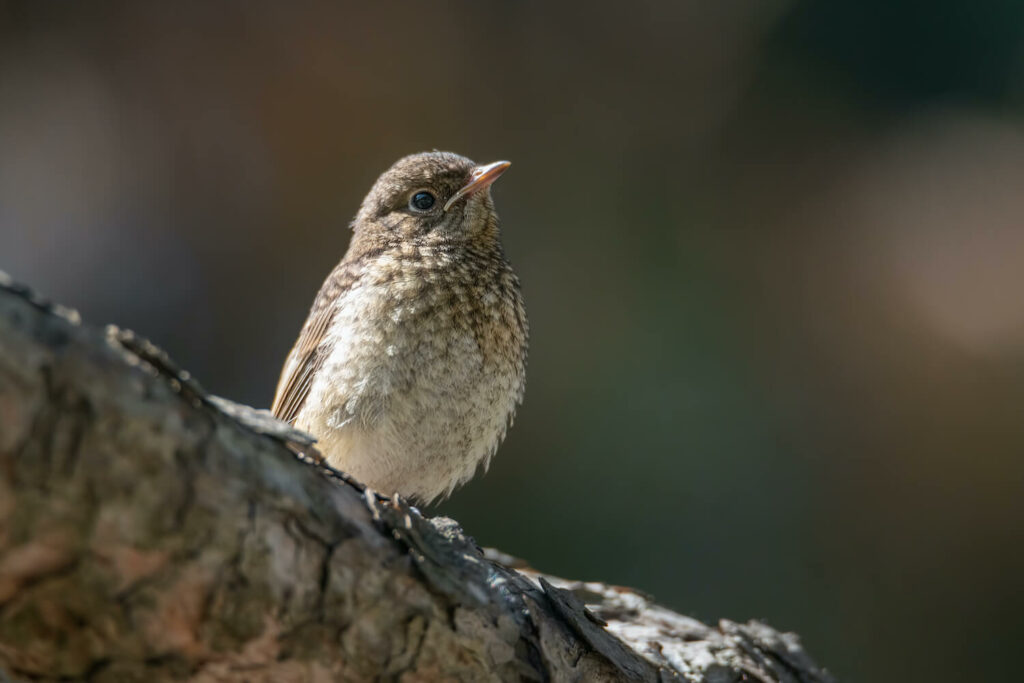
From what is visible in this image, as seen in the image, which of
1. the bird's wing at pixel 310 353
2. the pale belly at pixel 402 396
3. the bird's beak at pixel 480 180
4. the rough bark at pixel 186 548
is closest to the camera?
the rough bark at pixel 186 548

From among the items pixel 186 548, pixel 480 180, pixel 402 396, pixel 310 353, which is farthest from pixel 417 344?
pixel 186 548

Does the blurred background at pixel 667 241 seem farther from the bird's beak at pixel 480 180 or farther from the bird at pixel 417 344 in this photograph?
the bird's beak at pixel 480 180

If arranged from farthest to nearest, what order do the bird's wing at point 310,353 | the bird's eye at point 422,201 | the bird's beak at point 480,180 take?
1. the bird's eye at point 422,201
2. the bird's beak at point 480,180
3. the bird's wing at point 310,353

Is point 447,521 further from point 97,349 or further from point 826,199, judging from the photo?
Answer: point 826,199

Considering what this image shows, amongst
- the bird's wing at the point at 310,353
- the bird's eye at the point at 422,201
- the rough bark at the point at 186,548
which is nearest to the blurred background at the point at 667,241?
the bird's wing at the point at 310,353

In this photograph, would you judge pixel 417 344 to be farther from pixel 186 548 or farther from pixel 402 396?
pixel 186 548

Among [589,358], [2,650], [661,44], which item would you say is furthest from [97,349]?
[661,44]
